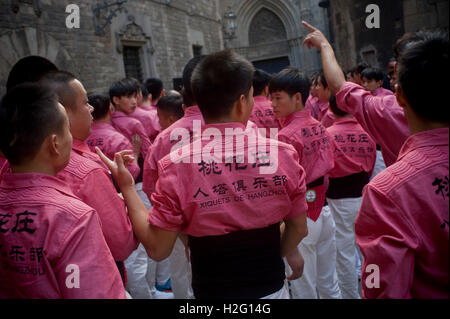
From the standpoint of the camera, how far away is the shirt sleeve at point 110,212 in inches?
66.9

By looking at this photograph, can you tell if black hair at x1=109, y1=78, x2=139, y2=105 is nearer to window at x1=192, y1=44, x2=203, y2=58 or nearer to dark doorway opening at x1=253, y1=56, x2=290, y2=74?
window at x1=192, y1=44, x2=203, y2=58

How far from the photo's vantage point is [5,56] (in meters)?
7.05

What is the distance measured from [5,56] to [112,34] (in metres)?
3.74

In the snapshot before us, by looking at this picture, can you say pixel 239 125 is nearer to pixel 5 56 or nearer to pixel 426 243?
pixel 426 243

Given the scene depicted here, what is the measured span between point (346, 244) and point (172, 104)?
7.77 feet

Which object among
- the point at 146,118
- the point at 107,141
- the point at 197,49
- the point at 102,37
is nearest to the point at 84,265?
the point at 107,141

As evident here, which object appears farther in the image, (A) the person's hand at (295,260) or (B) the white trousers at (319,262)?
(B) the white trousers at (319,262)

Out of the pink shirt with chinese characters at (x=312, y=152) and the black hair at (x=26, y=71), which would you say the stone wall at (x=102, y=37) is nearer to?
the black hair at (x=26, y=71)

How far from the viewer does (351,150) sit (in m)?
3.45

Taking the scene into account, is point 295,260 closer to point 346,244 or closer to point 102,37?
point 346,244

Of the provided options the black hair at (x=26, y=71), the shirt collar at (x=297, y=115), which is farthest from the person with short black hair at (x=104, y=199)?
the shirt collar at (x=297, y=115)

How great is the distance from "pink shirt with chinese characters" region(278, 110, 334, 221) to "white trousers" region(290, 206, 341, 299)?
0.52ft

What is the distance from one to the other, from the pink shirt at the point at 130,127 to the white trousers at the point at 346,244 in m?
2.31
